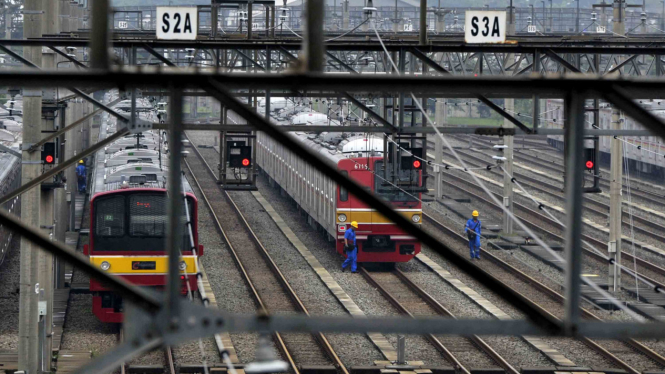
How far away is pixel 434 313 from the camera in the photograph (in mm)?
15500

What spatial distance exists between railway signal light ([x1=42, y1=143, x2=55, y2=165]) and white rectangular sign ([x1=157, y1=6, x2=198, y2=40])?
179cm

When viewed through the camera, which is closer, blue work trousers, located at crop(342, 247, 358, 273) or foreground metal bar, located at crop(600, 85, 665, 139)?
foreground metal bar, located at crop(600, 85, 665, 139)

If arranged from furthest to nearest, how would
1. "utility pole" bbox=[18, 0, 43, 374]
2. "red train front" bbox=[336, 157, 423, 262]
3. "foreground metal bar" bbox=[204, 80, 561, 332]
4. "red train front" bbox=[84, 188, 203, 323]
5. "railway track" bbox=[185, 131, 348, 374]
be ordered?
1. "red train front" bbox=[336, 157, 423, 262]
2. "red train front" bbox=[84, 188, 203, 323]
3. "railway track" bbox=[185, 131, 348, 374]
4. "utility pole" bbox=[18, 0, 43, 374]
5. "foreground metal bar" bbox=[204, 80, 561, 332]

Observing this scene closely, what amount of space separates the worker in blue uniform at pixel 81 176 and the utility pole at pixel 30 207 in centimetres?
1701

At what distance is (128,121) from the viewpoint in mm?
9695

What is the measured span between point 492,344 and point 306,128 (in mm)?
4750

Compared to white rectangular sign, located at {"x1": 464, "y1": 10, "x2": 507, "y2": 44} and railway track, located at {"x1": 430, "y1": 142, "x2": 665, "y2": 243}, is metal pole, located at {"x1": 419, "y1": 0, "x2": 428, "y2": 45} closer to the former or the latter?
white rectangular sign, located at {"x1": 464, "y1": 10, "x2": 507, "y2": 44}

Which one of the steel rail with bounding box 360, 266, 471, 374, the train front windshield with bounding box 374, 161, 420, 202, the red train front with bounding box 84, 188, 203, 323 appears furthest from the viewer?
the train front windshield with bounding box 374, 161, 420, 202

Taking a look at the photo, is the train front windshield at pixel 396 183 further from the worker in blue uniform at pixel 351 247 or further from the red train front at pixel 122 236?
the red train front at pixel 122 236

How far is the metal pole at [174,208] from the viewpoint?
3389mm

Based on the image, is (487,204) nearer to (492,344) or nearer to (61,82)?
(492,344)

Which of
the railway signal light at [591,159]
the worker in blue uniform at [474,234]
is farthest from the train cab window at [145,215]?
the railway signal light at [591,159]

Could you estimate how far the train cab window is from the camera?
14.3 meters

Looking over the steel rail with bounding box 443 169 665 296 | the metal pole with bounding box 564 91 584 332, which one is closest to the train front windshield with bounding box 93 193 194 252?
the steel rail with bounding box 443 169 665 296
